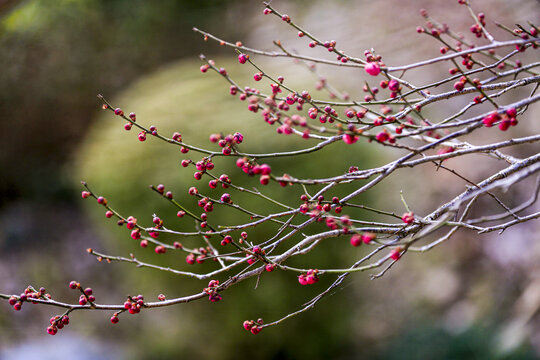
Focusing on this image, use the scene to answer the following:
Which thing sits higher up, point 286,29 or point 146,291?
point 286,29

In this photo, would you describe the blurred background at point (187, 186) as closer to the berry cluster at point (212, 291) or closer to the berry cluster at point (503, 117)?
the berry cluster at point (212, 291)

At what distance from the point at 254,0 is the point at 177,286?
A: 464cm

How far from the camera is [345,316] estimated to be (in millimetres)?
3693

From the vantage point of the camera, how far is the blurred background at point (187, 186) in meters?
3.27

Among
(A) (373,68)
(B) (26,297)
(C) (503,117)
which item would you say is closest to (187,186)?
(B) (26,297)

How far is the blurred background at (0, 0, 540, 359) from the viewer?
10.7 ft

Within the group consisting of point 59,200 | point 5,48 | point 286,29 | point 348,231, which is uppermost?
point 286,29

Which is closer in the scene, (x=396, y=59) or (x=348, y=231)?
(x=348, y=231)

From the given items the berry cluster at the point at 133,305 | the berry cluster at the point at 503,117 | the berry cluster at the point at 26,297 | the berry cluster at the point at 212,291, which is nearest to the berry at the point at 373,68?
the berry cluster at the point at 503,117

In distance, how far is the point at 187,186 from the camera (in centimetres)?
301

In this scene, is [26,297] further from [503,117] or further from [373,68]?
[503,117]

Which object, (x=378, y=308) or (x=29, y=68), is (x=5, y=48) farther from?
(x=378, y=308)

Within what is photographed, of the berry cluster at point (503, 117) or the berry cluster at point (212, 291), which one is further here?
the berry cluster at point (212, 291)

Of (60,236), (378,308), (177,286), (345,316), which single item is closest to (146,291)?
(177,286)
